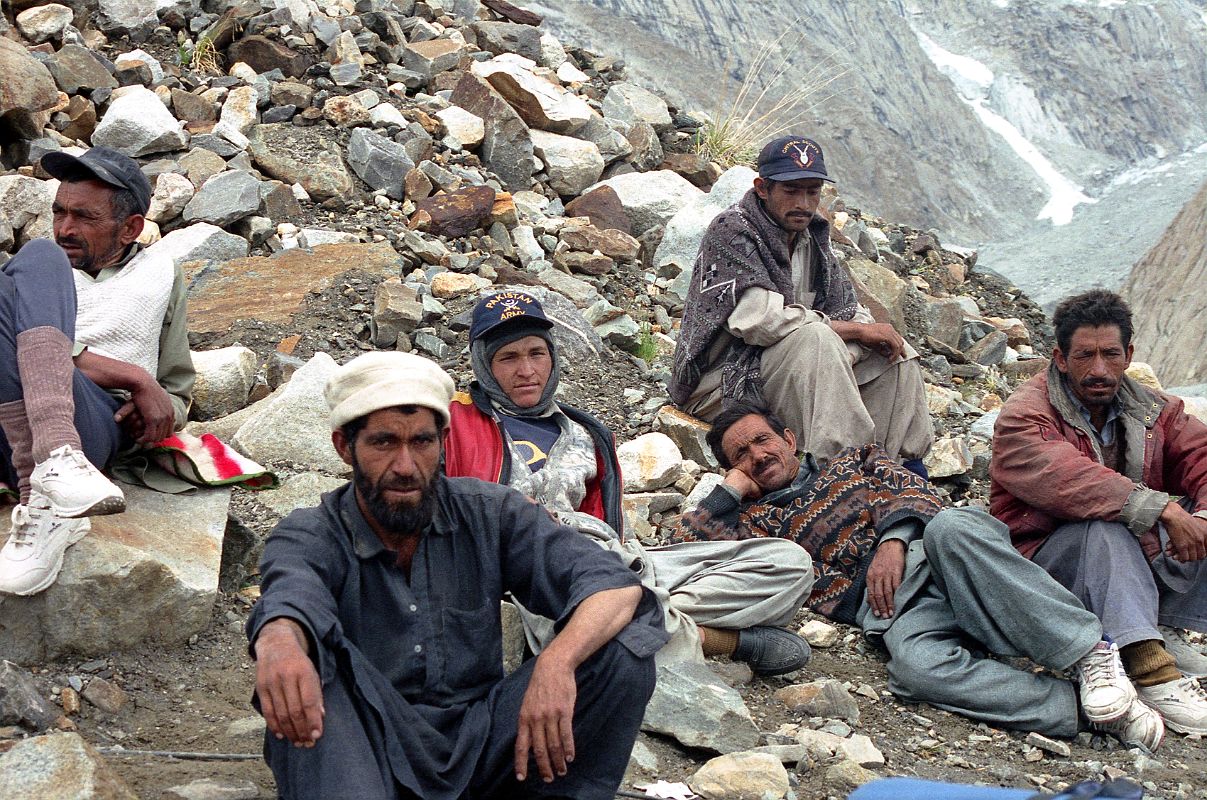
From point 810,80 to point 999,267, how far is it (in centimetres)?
521

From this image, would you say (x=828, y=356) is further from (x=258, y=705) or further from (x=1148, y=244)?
(x=1148, y=244)

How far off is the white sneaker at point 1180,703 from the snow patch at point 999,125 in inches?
710

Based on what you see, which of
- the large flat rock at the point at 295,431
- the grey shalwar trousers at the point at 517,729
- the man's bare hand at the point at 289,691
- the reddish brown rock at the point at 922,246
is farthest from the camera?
the reddish brown rock at the point at 922,246

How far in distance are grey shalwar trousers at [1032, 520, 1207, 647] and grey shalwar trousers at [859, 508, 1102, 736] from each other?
4.5 inches

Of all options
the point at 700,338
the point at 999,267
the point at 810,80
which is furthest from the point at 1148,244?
the point at 700,338

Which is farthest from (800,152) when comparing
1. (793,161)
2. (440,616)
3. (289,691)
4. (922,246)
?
(922,246)

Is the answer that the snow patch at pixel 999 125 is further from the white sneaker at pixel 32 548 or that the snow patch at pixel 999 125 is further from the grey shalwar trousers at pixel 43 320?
the white sneaker at pixel 32 548

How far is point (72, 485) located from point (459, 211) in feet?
13.8

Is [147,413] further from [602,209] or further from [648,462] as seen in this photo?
[602,209]

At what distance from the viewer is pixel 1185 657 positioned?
403cm

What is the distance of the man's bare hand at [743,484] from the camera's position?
427cm

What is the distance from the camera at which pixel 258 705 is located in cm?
233

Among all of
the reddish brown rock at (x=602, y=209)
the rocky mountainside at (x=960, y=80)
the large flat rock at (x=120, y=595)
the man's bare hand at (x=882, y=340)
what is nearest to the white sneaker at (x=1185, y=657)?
the man's bare hand at (x=882, y=340)

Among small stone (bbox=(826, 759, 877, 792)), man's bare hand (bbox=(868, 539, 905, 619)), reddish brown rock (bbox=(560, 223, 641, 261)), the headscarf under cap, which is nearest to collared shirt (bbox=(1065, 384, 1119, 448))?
man's bare hand (bbox=(868, 539, 905, 619))
